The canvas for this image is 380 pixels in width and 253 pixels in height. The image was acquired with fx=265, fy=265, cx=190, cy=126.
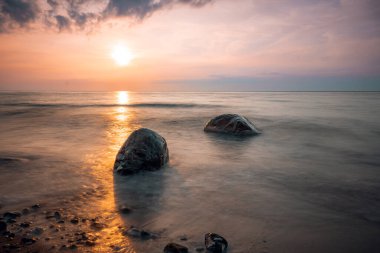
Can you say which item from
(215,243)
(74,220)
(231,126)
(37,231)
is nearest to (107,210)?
(74,220)

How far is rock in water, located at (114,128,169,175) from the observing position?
5.58 metres

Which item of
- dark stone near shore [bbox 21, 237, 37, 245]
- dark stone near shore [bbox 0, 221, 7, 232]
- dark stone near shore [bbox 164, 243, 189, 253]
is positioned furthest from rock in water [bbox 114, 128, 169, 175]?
dark stone near shore [bbox 164, 243, 189, 253]

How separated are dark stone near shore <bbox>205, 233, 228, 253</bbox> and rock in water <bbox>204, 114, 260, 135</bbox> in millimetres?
8005

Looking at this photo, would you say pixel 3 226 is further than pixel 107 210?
No

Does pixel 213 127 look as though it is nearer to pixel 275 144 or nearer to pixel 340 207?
pixel 275 144

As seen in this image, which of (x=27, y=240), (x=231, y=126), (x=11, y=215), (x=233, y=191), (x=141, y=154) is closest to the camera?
(x=27, y=240)

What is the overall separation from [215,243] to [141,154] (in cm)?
328

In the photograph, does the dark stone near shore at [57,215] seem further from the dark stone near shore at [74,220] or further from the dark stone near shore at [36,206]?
the dark stone near shore at [36,206]

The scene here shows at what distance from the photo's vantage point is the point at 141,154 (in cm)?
575

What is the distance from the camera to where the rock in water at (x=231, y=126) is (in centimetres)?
1085

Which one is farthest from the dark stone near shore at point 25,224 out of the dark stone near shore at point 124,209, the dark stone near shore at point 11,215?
the dark stone near shore at point 124,209

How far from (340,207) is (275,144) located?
5.34 metres

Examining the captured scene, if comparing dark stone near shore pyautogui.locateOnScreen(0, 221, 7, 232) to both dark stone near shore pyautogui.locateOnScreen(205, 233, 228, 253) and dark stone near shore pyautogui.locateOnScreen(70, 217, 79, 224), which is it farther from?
dark stone near shore pyautogui.locateOnScreen(205, 233, 228, 253)

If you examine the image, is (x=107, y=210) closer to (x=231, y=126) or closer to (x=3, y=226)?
(x=3, y=226)
